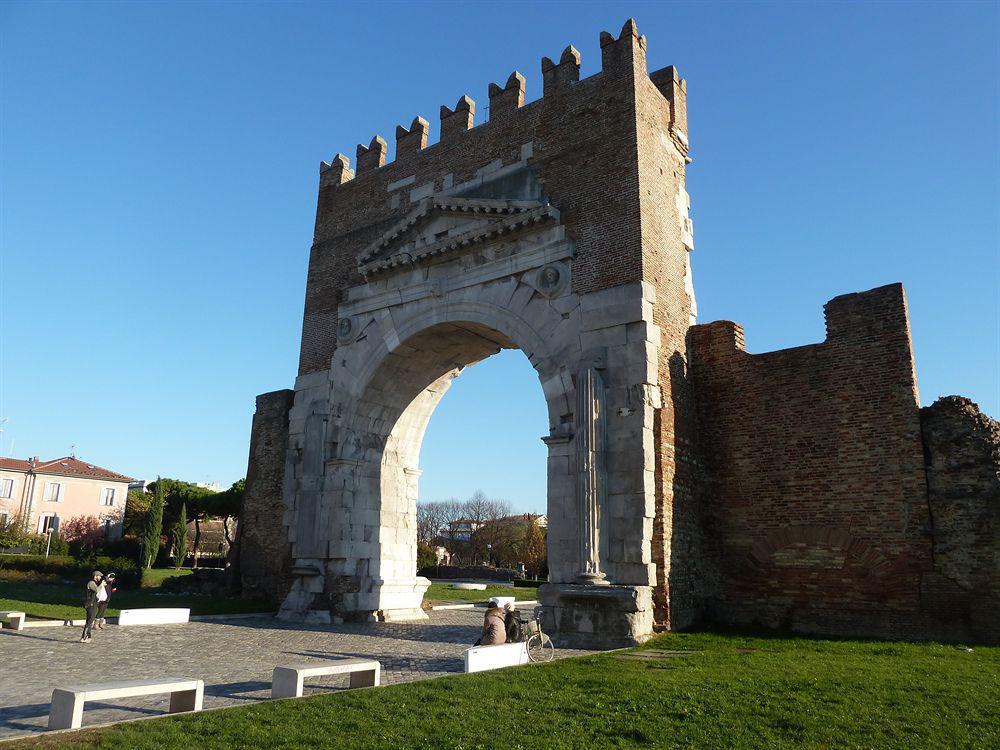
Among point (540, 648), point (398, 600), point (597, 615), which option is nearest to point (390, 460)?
point (398, 600)

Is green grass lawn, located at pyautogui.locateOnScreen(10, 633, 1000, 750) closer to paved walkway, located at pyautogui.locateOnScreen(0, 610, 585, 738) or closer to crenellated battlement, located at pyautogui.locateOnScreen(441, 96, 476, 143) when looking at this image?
paved walkway, located at pyautogui.locateOnScreen(0, 610, 585, 738)

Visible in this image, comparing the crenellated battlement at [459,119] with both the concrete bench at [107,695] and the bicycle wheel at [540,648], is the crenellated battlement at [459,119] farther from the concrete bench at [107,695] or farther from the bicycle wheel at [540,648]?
the concrete bench at [107,695]

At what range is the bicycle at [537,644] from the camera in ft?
31.7

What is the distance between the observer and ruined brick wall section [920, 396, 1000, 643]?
34.8ft

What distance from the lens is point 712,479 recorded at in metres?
13.5

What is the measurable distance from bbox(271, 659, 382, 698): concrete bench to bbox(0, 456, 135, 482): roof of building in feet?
176

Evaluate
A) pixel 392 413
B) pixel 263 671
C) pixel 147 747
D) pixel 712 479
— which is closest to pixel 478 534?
pixel 392 413

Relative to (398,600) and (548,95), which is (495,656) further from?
(548,95)

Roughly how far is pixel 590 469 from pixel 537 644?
290 centimetres

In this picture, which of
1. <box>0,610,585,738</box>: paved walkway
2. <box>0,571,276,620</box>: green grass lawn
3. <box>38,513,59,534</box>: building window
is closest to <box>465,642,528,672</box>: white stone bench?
<box>0,610,585,738</box>: paved walkway

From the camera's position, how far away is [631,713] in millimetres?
6230

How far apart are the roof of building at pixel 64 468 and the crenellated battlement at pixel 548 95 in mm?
45659

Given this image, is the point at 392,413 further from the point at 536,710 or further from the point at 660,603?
the point at 536,710

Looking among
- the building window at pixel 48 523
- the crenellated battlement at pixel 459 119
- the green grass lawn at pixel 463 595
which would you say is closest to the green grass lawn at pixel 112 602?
the green grass lawn at pixel 463 595
